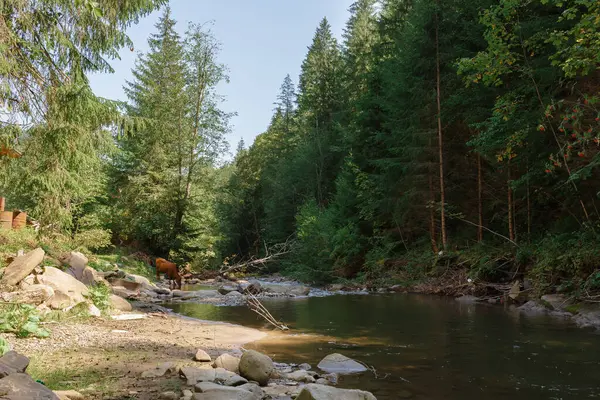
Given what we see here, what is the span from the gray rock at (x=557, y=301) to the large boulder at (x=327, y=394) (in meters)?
8.32

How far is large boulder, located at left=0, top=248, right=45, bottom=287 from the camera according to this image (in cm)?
838

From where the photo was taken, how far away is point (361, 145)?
2583cm

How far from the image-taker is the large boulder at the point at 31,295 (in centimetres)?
771

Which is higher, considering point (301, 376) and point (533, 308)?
point (533, 308)

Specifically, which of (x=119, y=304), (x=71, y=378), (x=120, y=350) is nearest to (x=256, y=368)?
(x=71, y=378)

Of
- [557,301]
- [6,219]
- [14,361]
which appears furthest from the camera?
[6,219]

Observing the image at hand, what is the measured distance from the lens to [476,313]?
36.6 ft

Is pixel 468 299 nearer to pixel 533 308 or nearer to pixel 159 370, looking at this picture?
pixel 533 308

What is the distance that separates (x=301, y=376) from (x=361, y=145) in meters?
21.0

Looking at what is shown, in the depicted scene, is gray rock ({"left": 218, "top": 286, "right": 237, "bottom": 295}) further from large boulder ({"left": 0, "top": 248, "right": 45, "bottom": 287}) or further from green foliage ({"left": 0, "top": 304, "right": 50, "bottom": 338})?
green foliage ({"left": 0, "top": 304, "right": 50, "bottom": 338})

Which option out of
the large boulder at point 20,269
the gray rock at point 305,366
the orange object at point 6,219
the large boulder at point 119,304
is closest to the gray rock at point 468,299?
the gray rock at point 305,366

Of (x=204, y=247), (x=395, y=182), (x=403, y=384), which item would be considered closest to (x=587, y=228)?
(x=403, y=384)

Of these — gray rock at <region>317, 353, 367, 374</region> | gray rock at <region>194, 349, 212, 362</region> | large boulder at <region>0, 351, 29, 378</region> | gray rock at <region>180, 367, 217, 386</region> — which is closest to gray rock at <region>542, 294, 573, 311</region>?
gray rock at <region>317, 353, 367, 374</region>

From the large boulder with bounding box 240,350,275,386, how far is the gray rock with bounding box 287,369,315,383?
0.30 metres
